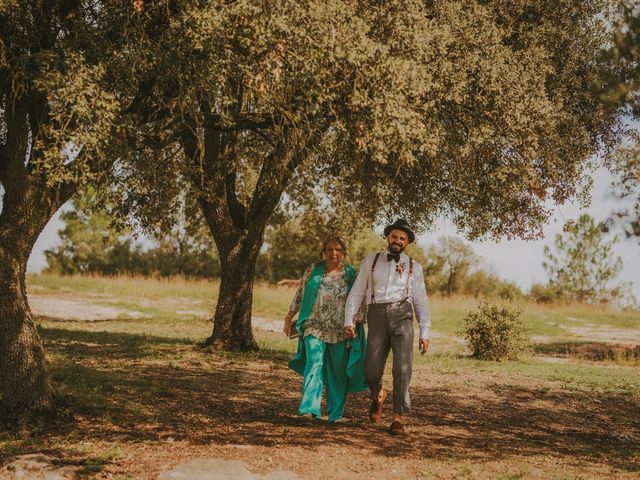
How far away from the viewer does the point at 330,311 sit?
27.8ft

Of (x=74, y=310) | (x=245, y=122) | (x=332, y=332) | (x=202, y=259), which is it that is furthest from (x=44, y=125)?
(x=202, y=259)

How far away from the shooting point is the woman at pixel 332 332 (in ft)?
27.6

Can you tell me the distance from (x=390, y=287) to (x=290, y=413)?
2.47 metres

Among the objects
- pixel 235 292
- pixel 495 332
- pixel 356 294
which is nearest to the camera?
pixel 356 294

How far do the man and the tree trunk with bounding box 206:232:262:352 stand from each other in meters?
7.32

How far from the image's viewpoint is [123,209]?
14195mm

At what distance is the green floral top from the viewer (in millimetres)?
8477

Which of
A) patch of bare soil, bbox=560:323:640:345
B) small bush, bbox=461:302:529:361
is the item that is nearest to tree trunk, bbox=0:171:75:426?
small bush, bbox=461:302:529:361

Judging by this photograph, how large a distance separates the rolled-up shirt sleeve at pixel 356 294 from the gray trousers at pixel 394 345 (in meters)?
0.18

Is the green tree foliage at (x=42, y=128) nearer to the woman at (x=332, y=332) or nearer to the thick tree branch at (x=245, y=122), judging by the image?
the thick tree branch at (x=245, y=122)

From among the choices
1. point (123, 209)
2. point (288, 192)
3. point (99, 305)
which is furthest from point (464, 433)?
point (99, 305)

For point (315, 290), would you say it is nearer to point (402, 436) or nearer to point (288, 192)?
point (402, 436)

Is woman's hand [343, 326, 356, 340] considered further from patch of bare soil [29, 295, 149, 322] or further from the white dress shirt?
patch of bare soil [29, 295, 149, 322]

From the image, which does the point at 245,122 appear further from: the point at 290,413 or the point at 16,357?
the point at 16,357
